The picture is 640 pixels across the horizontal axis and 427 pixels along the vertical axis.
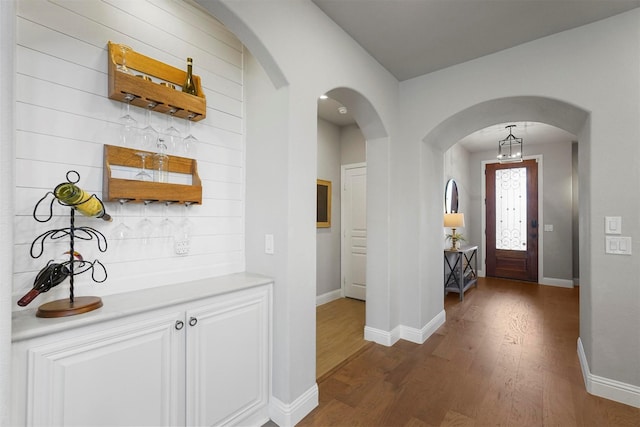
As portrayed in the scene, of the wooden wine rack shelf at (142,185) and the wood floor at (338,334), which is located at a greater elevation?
the wooden wine rack shelf at (142,185)

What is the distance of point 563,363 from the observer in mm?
2678

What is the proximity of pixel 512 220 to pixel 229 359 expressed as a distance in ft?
21.4

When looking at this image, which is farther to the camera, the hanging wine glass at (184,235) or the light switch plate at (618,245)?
the light switch plate at (618,245)

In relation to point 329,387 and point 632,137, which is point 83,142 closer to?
point 329,387

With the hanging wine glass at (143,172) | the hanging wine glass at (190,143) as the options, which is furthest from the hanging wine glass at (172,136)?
the hanging wine glass at (143,172)

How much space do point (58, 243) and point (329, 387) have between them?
2032 millimetres

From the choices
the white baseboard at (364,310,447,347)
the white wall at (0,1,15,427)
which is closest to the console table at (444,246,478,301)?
the white baseboard at (364,310,447,347)

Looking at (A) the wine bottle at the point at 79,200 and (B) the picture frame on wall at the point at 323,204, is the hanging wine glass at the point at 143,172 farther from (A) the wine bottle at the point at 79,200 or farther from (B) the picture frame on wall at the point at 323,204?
(B) the picture frame on wall at the point at 323,204

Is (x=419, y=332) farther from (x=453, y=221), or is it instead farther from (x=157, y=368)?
(x=157, y=368)

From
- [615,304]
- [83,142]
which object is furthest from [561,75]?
[83,142]

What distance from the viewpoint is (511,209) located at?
6.27 m

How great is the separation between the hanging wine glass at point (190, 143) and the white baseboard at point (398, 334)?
98.4 inches

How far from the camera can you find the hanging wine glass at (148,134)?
171 centimetres

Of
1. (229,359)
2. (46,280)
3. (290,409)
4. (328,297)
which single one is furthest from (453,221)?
(46,280)
